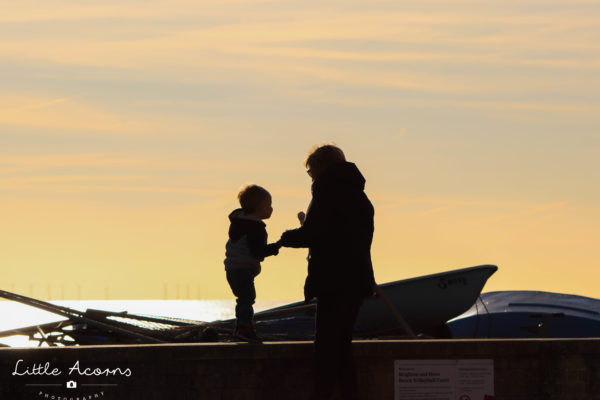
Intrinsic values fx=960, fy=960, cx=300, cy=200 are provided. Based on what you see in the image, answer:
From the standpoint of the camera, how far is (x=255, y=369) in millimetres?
8453

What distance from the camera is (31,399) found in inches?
321

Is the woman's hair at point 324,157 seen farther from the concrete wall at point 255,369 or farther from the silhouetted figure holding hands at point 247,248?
the concrete wall at point 255,369

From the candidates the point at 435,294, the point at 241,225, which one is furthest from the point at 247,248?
the point at 435,294

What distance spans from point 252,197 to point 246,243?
43 centimetres

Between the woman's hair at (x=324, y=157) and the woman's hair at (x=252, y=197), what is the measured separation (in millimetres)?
772

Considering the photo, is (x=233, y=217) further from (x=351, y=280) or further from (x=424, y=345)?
(x=424, y=345)

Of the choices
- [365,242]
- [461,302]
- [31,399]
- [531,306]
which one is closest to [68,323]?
[31,399]

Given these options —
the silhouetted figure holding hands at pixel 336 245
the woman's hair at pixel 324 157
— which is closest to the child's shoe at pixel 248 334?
the silhouetted figure holding hands at pixel 336 245

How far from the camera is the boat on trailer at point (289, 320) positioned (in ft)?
35.9

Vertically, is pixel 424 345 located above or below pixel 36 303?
below

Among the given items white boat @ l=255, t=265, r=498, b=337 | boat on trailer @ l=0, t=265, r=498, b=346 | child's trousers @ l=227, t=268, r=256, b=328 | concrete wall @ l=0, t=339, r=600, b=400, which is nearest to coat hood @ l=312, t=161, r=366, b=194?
child's trousers @ l=227, t=268, r=256, b=328

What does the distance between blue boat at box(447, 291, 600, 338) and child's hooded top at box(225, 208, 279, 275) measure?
940cm

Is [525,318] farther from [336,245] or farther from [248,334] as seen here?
[336,245]

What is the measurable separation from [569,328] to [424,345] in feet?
31.5
